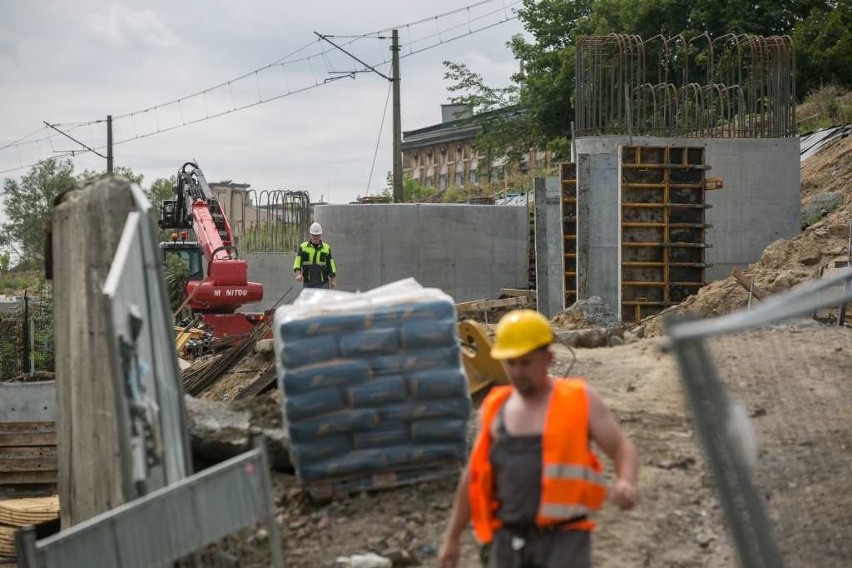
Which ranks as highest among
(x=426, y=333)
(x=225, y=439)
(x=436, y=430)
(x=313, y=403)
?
(x=426, y=333)

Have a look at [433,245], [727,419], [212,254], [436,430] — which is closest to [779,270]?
[433,245]

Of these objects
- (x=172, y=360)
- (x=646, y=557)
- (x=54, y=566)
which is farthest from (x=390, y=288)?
(x=54, y=566)

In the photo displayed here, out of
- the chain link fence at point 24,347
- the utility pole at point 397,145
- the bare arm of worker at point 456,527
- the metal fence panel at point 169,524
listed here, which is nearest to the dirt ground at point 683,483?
the bare arm of worker at point 456,527

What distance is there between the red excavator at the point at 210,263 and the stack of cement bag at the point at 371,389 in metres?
14.1

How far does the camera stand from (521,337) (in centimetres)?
454

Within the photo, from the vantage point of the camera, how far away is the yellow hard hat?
4.52m

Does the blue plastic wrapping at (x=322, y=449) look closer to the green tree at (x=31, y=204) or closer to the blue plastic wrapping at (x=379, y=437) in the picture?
the blue plastic wrapping at (x=379, y=437)

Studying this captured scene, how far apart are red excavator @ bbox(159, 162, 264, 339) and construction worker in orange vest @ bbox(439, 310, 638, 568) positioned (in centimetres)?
1732

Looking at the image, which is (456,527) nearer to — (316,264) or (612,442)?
(612,442)

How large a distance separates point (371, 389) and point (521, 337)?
319 centimetres

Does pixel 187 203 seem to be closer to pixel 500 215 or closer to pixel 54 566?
pixel 500 215

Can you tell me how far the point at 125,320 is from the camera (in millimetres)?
5898

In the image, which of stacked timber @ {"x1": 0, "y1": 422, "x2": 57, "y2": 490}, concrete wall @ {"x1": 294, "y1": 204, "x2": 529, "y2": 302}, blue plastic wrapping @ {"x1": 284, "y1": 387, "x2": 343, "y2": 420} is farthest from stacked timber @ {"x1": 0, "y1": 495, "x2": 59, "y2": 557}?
concrete wall @ {"x1": 294, "y1": 204, "x2": 529, "y2": 302}

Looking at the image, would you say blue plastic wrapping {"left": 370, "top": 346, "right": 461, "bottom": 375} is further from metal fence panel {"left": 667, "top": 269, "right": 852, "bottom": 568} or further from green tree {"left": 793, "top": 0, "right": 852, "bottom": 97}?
green tree {"left": 793, "top": 0, "right": 852, "bottom": 97}
